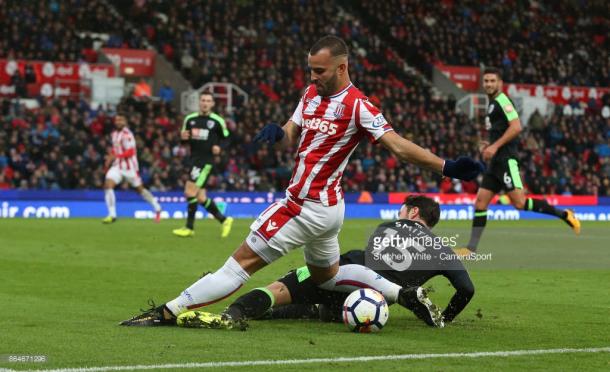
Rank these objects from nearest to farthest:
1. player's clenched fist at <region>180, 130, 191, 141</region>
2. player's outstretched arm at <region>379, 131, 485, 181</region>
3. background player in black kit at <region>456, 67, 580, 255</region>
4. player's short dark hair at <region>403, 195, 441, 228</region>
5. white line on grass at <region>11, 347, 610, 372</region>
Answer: white line on grass at <region>11, 347, 610, 372</region>, player's outstretched arm at <region>379, 131, 485, 181</region>, player's short dark hair at <region>403, 195, 441, 228</region>, background player in black kit at <region>456, 67, 580, 255</region>, player's clenched fist at <region>180, 130, 191, 141</region>

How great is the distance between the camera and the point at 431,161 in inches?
266

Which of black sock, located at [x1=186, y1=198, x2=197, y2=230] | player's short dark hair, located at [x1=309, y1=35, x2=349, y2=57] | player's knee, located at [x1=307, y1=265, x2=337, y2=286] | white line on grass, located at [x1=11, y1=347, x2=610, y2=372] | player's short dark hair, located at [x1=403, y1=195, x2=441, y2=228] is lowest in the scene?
black sock, located at [x1=186, y1=198, x2=197, y2=230]

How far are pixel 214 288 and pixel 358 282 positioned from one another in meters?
1.14

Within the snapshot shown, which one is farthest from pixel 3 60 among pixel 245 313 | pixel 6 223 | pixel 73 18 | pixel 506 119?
pixel 245 313

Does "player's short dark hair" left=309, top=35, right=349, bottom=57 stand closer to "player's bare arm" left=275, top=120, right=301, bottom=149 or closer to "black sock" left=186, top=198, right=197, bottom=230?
"player's bare arm" left=275, top=120, right=301, bottom=149

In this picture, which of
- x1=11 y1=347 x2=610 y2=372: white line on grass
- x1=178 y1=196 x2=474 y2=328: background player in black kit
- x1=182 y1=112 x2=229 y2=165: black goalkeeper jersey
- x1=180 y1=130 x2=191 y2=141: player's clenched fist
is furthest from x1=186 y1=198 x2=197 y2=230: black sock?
x1=11 y1=347 x2=610 y2=372: white line on grass

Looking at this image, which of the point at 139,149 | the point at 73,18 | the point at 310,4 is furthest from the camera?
the point at 310,4

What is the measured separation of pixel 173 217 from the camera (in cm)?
2702

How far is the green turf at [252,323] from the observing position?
622 centimetres

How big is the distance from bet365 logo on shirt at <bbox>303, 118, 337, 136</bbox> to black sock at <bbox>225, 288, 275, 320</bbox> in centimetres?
133

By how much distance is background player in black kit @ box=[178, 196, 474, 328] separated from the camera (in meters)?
7.75

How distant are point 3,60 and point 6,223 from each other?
34.2 ft

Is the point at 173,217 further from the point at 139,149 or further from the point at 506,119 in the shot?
the point at 506,119

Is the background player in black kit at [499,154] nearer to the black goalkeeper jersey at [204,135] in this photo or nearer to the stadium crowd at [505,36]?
the black goalkeeper jersey at [204,135]
